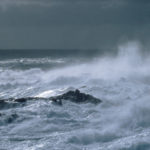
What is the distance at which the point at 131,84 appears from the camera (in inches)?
1181

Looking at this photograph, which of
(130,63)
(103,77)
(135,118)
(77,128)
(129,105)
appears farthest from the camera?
(130,63)

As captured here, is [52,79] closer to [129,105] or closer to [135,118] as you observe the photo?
[129,105]

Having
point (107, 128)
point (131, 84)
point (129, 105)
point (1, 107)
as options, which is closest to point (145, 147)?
point (107, 128)

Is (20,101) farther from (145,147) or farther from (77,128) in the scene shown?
(145,147)

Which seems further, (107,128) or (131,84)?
(131,84)

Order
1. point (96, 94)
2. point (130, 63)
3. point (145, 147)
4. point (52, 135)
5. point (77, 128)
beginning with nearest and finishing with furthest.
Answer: point (145, 147) < point (52, 135) < point (77, 128) < point (96, 94) < point (130, 63)

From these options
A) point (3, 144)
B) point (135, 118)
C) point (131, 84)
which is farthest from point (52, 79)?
point (3, 144)

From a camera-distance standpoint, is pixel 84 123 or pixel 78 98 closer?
pixel 84 123

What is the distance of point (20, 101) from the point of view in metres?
21.9

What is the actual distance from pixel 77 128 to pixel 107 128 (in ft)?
4.49

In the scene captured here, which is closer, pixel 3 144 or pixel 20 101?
pixel 3 144

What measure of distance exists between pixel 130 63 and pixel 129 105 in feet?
95.4

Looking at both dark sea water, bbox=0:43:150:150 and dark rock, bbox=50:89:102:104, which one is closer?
dark sea water, bbox=0:43:150:150

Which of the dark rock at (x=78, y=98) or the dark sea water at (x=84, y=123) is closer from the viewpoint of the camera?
the dark sea water at (x=84, y=123)
